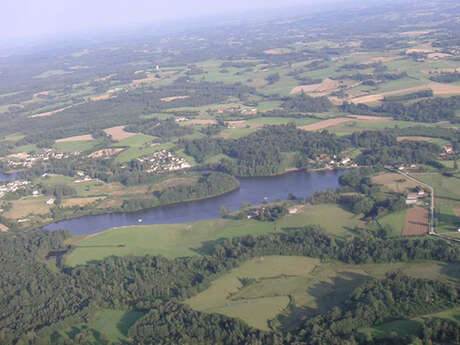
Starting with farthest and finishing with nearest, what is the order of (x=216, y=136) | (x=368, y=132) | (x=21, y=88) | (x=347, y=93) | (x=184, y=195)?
(x=21, y=88)
(x=347, y=93)
(x=216, y=136)
(x=368, y=132)
(x=184, y=195)

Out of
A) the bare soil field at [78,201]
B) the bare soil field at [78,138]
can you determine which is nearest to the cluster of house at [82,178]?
the bare soil field at [78,201]

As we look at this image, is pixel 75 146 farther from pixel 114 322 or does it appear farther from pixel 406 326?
pixel 406 326

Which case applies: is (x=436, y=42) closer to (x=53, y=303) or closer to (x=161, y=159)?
(x=161, y=159)

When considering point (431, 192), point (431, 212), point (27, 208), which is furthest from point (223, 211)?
point (27, 208)

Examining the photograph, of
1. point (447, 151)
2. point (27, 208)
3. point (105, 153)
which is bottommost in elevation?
point (27, 208)

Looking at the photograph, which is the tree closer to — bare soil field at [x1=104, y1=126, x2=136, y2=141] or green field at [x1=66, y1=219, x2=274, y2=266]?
green field at [x1=66, y1=219, x2=274, y2=266]

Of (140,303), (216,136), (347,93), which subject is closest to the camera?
(140,303)

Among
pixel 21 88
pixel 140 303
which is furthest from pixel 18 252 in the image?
pixel 21 88
